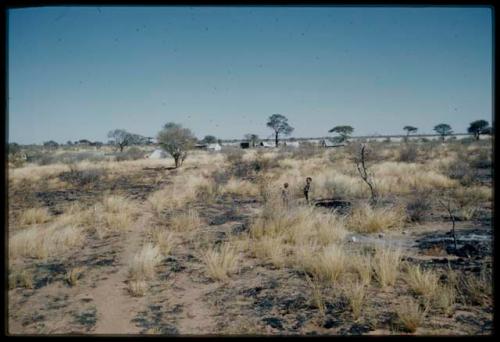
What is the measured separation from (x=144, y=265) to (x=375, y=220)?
4.85 m

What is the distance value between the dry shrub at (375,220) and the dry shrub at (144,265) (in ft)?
14.0

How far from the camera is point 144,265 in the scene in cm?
522

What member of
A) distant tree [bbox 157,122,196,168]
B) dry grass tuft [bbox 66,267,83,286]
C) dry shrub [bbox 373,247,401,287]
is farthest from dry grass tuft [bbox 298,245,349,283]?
distant tree [bbox 157,122,196,168]

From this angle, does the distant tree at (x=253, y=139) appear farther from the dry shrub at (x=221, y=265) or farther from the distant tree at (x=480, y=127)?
the dry shrub at (x=221, y=265)

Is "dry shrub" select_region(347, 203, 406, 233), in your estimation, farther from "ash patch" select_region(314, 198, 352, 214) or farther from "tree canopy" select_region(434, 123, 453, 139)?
"tree canopy" select_region(434, 123, 453, 139)

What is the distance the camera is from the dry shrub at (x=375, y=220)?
7.34 m

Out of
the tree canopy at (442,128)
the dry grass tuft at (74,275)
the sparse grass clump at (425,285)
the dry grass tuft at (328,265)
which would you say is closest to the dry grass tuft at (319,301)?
the dry grass tuft at (328,265)

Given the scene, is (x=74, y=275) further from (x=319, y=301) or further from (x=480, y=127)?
(x=480, y=127)

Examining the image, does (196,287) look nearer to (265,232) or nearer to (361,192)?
(265,232)

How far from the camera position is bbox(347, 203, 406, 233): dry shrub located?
7.34 m

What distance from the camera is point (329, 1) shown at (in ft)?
7.11

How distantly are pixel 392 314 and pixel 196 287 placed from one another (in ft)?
8.26
